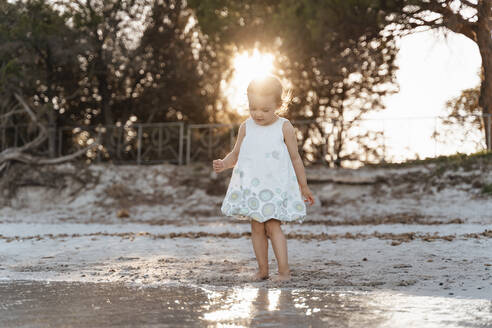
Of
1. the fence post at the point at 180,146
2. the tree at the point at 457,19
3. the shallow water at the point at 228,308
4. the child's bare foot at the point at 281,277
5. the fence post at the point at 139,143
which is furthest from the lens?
the fence post at the point at 139,143

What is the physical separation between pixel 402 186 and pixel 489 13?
407cm

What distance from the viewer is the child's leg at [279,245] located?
3.61 m

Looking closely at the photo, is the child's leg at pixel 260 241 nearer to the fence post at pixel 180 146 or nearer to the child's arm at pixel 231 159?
the child's arm at pixel 231 159

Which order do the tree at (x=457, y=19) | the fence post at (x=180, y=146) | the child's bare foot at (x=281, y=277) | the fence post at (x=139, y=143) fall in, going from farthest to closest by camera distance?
the fence post at (x=139, y=143)
the fence post at (x=180, y=146)
the tree at (x=457, y=19)
the child's bare foot at (x=281, y=277)

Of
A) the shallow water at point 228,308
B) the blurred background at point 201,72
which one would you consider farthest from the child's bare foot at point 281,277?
the blurred background at point 201,72

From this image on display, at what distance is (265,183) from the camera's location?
3654 millimetres

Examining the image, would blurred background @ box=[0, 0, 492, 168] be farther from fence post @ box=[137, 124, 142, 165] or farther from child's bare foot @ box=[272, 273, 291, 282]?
child's bare foot @ box=[272, 273, 291, 282]

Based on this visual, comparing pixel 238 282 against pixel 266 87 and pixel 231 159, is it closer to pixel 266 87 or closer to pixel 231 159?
pixel 231 159

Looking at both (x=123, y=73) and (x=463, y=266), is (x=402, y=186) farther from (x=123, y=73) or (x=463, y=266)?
(x=123, y=73)

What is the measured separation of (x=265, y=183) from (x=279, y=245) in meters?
0.40

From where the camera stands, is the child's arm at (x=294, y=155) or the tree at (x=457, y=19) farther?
the tree at (x=457, y=19)

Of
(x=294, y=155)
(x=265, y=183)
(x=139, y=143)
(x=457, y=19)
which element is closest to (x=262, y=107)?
(x=294, y=155)

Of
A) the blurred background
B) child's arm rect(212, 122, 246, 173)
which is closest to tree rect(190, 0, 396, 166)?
the blurred background

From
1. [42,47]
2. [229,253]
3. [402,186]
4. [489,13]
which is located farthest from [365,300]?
[42,47]
